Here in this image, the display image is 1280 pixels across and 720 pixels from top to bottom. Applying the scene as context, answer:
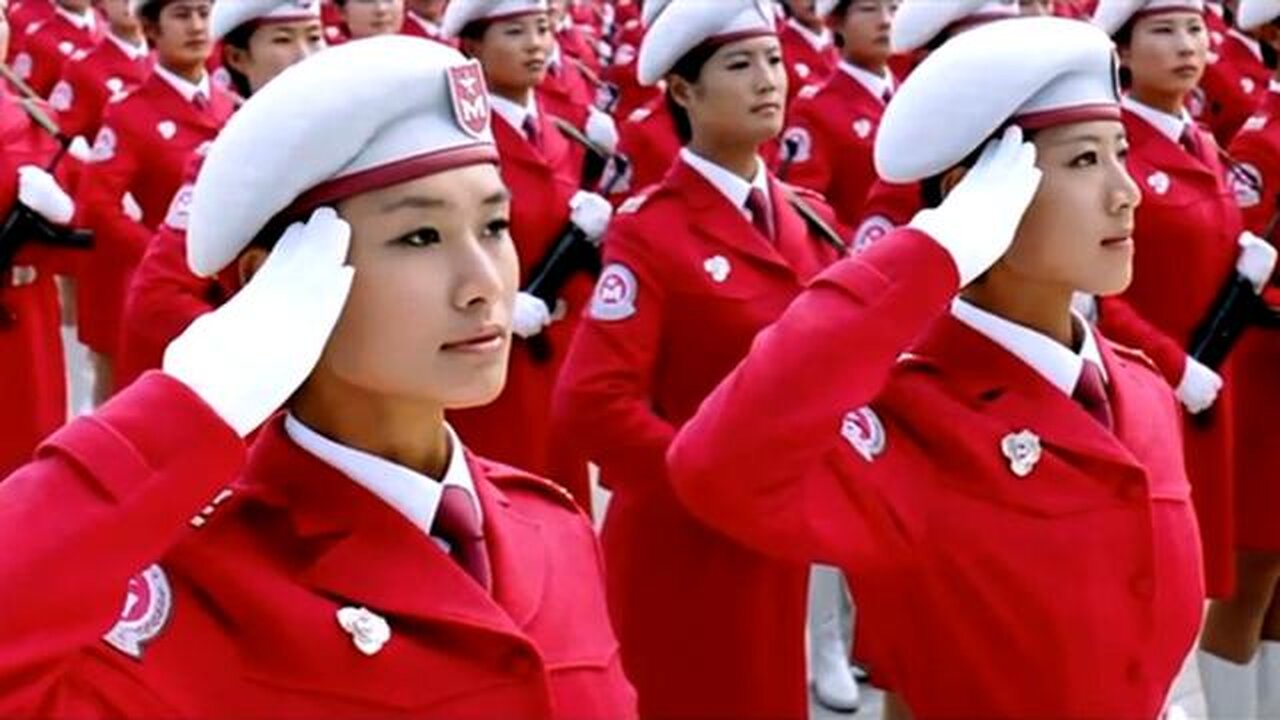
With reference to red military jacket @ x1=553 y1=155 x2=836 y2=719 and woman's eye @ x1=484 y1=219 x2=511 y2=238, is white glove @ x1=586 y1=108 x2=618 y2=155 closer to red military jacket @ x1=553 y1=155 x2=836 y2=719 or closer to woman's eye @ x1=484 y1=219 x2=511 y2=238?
red military jacket @ x1=553 y1=155 x2=836 y2=719

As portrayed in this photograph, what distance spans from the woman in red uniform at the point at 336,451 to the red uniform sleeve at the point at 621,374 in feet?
4.98

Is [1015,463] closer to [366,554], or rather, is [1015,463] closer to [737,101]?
[366,554]

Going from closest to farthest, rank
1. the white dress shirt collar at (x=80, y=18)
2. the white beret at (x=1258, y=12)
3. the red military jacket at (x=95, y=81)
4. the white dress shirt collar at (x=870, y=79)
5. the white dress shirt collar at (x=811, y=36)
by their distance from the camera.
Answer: the white beret at (x=1258, y=12), the white dress shirt collar at (x=870, y=79), the red military jacket at (x=95, y=81), the white dress shirt collar at (x=811, y=36), the white dress shirt collar at (x=80, y=18)

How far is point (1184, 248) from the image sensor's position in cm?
446

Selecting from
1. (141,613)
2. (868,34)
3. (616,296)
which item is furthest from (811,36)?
(141,613)

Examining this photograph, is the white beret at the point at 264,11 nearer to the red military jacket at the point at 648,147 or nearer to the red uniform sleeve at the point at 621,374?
the red uniform sleeve at the point at 621,374

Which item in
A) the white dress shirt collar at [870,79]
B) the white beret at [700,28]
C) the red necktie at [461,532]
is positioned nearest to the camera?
the red necktie at [461,532]

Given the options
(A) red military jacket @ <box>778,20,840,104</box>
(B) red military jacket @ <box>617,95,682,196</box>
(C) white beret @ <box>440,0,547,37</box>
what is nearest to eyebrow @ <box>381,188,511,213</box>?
(C) white beret @ <box>440,0,547,37</box>

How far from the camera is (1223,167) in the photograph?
471cm

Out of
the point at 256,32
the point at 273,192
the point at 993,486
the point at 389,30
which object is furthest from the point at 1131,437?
the point at 389,30

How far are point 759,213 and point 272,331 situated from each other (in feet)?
6.84

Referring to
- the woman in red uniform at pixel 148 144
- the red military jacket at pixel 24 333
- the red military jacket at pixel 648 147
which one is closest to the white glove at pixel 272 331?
the red military jacket at pixel 24 333

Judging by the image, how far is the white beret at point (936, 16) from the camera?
4.97 m

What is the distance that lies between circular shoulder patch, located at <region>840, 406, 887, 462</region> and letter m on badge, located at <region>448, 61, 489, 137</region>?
1.93 feet
